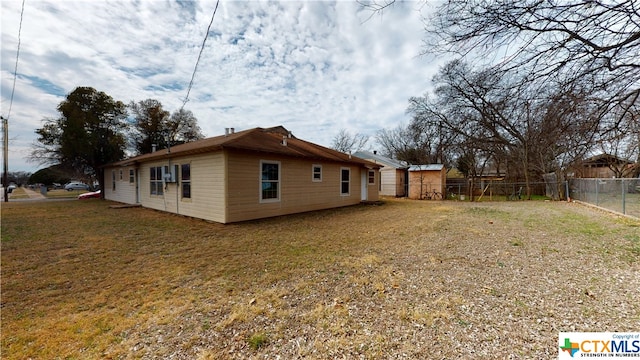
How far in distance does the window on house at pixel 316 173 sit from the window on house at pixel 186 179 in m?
4.95

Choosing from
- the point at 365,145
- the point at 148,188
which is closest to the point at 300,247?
the point at 148,188

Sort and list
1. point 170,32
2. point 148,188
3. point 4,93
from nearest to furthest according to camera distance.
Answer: point 170,32 → point 4,93 → point 148,188

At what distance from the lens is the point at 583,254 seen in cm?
471

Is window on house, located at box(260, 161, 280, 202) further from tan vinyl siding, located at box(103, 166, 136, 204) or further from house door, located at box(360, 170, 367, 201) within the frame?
tan vinyl siding, located at box(103, 166, 136, 204)

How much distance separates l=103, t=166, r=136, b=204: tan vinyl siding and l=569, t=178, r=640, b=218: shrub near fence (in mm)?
20851

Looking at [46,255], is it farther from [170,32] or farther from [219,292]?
[170,32]

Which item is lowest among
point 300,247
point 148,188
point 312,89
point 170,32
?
point 300,247

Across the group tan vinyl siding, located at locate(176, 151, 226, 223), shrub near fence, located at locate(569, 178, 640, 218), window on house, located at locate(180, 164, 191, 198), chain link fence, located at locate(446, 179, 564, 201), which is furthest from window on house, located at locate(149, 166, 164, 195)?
chain link fence, located at locate(446, 179, 564, 201)

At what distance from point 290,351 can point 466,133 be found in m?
22.3

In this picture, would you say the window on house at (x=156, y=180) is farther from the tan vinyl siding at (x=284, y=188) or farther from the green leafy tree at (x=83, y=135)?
the green leafy tree at (x=83, y=135)

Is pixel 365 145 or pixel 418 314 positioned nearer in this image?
pixel 418 314

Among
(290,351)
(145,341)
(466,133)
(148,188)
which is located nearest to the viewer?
(290,351)

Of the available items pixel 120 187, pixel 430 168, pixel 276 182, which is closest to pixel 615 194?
pixel 430 168

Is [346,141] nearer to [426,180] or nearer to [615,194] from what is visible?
[426,180]
